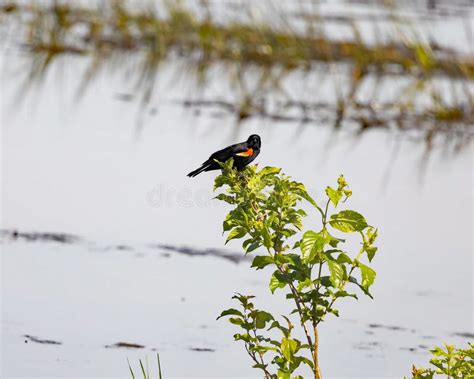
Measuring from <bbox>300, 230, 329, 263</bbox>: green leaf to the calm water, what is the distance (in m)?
1.21

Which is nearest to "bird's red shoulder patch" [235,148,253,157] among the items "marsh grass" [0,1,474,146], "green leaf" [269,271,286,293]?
"green leaf" [269,271,286,293]

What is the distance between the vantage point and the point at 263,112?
995 centimetres

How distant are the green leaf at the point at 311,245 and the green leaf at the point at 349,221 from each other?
98 millimetres

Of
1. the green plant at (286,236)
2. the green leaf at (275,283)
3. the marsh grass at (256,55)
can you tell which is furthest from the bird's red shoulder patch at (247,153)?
the marsh grass at (256,55)

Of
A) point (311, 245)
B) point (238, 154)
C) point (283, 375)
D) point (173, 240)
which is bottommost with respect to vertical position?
point (283, 375)

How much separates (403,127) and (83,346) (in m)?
6.13

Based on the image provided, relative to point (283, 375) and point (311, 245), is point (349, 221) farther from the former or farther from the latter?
point (283, 375)

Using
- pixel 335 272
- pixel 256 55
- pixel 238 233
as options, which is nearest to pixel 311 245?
pixel 335 272

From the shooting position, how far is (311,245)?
3.17 metres

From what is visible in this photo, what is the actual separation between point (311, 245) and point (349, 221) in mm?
149

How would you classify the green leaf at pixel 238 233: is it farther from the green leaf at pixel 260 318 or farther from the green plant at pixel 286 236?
the green leaf at pixel 260 318

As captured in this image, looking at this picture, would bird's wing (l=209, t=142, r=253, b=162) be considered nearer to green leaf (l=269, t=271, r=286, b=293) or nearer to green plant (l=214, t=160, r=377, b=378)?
green plant (l=214, t=160, r=377, b=378)

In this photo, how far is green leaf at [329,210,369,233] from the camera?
128 inches

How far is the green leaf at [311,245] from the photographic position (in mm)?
3152
